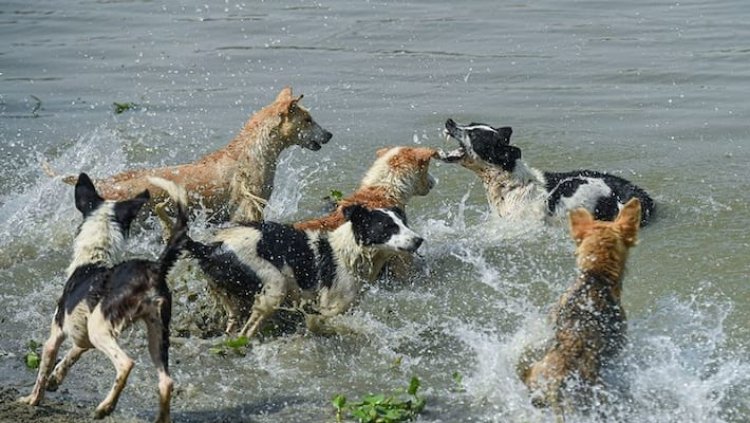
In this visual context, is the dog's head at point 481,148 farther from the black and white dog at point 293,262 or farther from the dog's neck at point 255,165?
the black and white dog at point 293,262

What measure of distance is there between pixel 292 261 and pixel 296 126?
2577 mm

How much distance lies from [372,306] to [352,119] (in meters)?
5.48

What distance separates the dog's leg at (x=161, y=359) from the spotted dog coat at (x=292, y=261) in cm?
145

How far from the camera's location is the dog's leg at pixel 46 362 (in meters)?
6.83

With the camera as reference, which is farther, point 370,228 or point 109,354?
point 370,228

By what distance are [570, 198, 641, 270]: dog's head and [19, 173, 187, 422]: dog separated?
2220 mm

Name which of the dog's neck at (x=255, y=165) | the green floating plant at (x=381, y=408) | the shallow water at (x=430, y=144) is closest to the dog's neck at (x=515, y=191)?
the shallow water at (x=430, y=144)

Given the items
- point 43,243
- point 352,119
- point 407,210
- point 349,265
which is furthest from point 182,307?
point 352,119

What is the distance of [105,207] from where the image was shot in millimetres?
7344

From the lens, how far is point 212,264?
8.05 metres

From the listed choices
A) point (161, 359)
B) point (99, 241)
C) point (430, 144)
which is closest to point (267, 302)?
point (99, 241)

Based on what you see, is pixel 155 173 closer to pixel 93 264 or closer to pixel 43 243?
pixel 43 243

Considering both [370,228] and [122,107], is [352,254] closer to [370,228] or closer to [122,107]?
[370,228]

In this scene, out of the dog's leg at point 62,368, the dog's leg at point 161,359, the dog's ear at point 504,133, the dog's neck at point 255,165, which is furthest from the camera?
the dog's ear at point 504,133
